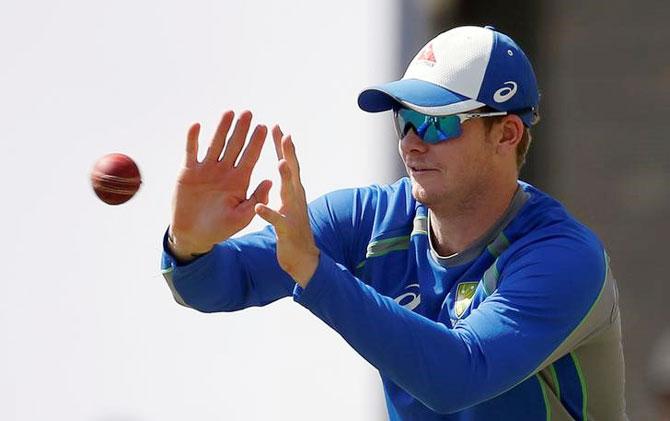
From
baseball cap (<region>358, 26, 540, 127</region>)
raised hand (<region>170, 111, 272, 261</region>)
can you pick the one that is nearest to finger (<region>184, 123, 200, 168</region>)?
raised hand (<region>170, 111, 272, 261</region>)

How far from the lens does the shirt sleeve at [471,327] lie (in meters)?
4.10

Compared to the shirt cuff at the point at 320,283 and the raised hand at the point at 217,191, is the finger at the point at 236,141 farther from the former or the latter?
the shirt cuff at the point at 320,283

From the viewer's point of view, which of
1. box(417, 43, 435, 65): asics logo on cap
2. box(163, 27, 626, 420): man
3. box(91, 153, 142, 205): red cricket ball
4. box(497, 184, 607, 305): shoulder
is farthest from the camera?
box(91, 153, 142, 205): red cricket ball

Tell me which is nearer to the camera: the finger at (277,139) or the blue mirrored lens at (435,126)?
the finger at (277,139)

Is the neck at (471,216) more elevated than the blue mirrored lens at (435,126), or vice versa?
the blue mirrored lens at (435,126)

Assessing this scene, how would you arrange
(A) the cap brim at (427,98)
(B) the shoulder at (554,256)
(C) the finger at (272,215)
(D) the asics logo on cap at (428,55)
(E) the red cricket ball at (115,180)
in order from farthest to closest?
(E) the red cricket ball at (115,180) < (D) the asics logo on cap at (428,55) < (A) the cap brim at (427,98) < (B) the shoulder at (554,256) < (C) the finger at (272,215)

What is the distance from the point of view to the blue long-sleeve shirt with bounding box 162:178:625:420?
412 cm

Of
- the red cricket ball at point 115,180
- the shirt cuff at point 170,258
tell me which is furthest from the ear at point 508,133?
the red cricket ball at point 115,180

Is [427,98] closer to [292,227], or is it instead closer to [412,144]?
[412,144]

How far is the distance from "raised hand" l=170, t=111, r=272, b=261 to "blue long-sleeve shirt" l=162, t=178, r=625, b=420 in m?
0.10

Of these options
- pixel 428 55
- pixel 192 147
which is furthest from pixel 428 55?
pixel 192 147

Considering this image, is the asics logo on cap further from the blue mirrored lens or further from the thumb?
the thumb

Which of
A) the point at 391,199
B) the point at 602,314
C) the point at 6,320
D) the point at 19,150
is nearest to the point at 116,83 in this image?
the point at 19,150

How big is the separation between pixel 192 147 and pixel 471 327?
32.8 inches
